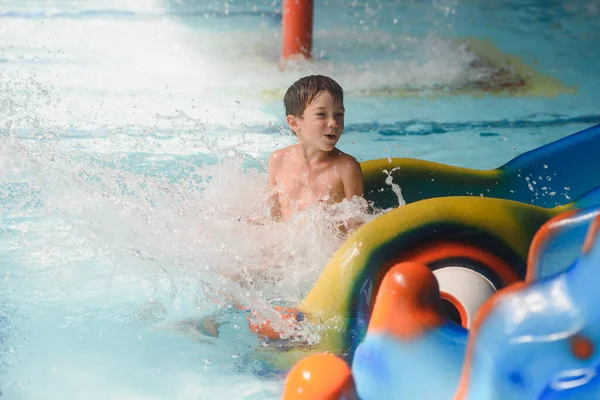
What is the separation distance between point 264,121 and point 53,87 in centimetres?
177

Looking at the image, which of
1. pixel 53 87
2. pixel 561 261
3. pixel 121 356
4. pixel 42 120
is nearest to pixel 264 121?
pixel 42 120

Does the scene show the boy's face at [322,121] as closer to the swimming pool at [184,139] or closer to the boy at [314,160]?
the boy at [314,160]

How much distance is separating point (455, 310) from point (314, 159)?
37.1 inches

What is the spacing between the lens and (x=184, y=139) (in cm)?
443

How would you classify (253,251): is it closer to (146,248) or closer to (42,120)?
(146,248)

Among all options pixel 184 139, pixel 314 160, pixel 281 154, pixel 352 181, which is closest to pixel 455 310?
pixel 352 181

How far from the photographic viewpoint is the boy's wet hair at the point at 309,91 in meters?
2.30

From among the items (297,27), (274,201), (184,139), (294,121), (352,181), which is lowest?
(184,139)

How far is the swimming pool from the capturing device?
→ 208 centimetres

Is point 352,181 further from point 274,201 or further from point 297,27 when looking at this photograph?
point 297,27

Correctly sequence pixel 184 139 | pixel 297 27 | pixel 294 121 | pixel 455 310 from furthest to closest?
pixel 297 27 < pixel 184 139 < pixel 294 121 < pixel 455 310

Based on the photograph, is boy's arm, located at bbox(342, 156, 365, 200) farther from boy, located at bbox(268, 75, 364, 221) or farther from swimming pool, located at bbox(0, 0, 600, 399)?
swimming pool, located at bbox(0, 0, 600, 399)

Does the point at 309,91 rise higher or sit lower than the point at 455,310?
higher

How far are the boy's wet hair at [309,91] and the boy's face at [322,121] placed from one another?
0.5 inches
